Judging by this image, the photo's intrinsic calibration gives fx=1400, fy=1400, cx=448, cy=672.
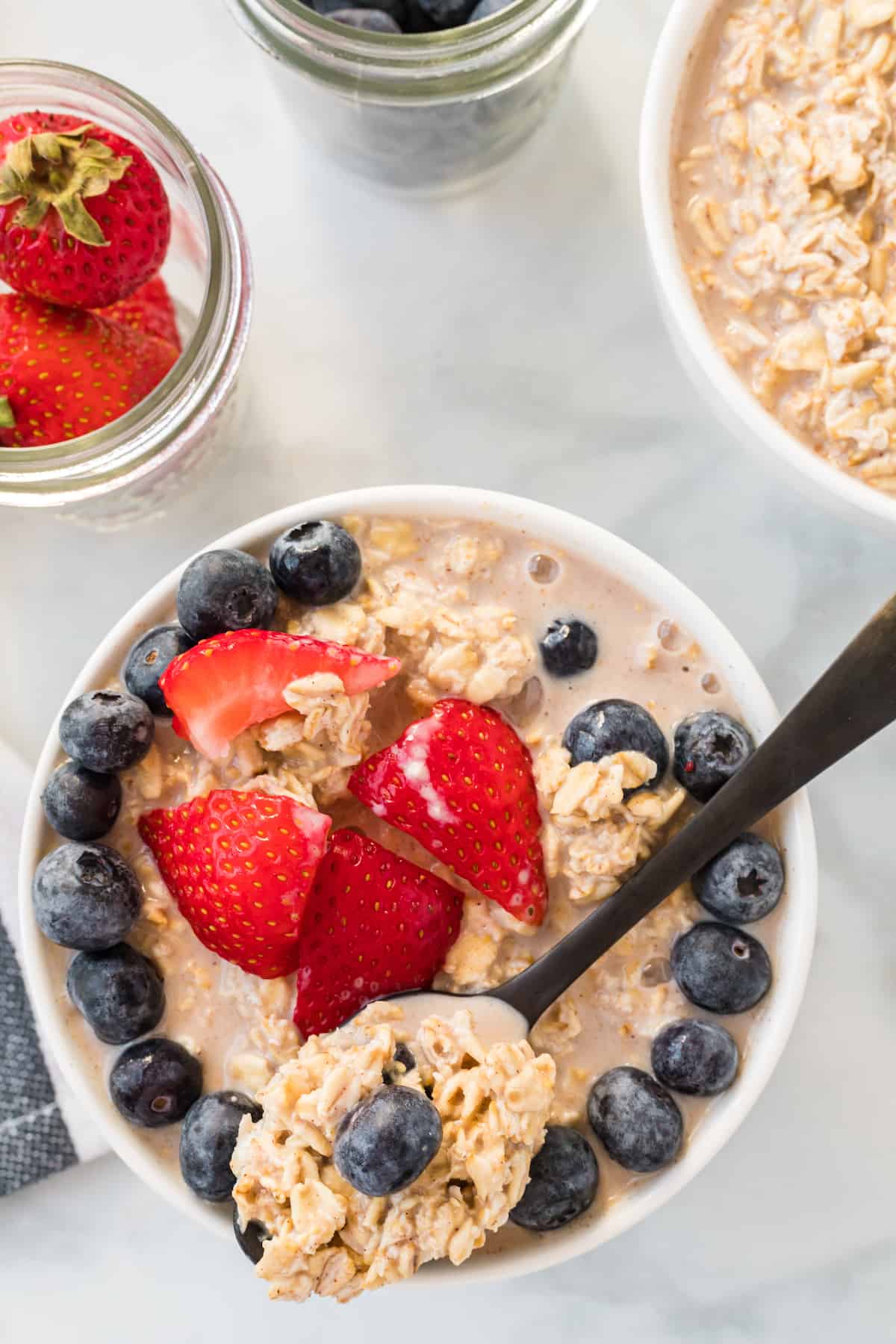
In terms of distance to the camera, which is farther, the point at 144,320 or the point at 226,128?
the point at 226,128

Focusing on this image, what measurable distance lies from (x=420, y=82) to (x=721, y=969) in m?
0.81

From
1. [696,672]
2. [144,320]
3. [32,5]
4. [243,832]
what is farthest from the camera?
[32,5]

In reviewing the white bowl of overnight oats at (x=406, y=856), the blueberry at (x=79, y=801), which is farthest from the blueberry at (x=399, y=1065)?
the blueberry at (x=79, y=801)

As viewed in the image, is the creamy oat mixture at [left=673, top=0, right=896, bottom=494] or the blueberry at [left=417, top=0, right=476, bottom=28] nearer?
the creamy oat mixture at [left=673, top=0, right=896, bottom=494]

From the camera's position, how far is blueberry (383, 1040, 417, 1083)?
1097 mm

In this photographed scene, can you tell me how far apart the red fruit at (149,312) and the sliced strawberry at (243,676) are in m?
0.46

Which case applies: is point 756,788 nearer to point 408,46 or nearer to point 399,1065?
point 399,1065

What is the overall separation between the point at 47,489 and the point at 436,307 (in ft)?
1.66

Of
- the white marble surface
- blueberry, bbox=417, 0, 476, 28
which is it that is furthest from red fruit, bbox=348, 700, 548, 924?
blueberry, bbox=417, 0, 476, 28

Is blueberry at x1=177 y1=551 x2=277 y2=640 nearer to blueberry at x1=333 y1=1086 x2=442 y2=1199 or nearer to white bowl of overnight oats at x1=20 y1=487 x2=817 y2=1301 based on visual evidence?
white bowl of overnight oats at x1=20 y1=487 x2=817 y2=1301

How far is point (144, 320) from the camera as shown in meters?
1.47

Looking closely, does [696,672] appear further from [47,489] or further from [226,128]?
[226,128]

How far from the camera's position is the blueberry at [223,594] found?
3.91 ft

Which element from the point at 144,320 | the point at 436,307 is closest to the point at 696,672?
the point at 436,307
